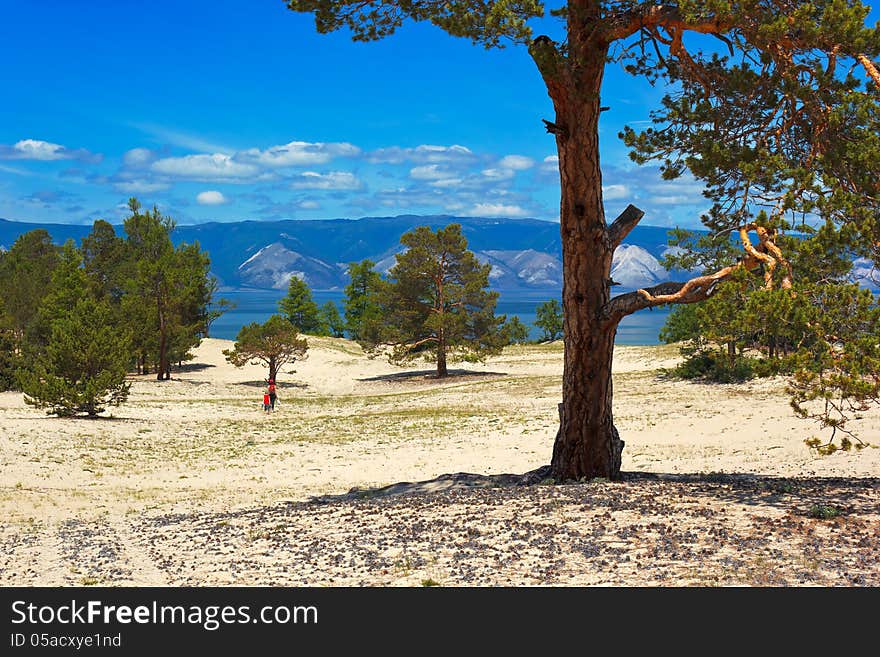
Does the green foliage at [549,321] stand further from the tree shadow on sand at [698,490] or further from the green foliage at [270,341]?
the tree shadow on sand at [698,490]

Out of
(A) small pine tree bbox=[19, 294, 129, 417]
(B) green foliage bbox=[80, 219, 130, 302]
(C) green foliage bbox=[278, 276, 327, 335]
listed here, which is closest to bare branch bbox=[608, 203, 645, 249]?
(A) small pine tree bbox=[19, 294, 129, 417]

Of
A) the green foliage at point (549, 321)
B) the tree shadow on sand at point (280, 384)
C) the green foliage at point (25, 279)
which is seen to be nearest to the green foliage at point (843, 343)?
the tree shadow on sand at point (280, 384)

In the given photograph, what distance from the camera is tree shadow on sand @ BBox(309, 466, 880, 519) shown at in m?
9.08

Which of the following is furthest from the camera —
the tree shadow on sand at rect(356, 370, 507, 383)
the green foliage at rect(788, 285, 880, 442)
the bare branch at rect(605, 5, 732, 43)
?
the tree shadow on sand at rect(356, 370, 507, 383)

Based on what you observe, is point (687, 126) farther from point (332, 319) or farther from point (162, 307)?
point (332, 319)

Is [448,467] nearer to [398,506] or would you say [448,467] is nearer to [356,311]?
[398,506]

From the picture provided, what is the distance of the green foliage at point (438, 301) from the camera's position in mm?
42594

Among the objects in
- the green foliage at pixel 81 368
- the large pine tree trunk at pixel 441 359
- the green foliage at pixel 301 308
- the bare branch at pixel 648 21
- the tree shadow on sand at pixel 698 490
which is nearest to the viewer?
the tree shadow on sand at pixel 698 490

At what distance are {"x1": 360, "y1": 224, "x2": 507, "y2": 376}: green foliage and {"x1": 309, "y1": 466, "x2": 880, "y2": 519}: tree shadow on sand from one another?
29.5 metres

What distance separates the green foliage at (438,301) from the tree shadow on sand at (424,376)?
1241mm

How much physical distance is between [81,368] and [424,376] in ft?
75.8

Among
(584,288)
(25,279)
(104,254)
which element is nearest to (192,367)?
(25,279)

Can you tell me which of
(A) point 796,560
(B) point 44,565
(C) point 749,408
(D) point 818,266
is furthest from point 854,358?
(C) point 749,408

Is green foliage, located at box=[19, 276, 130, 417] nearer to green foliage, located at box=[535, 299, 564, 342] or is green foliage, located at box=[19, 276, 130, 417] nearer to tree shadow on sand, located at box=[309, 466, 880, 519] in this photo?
tree shadow on sand, located at box=[309, 466, 880, 519]
